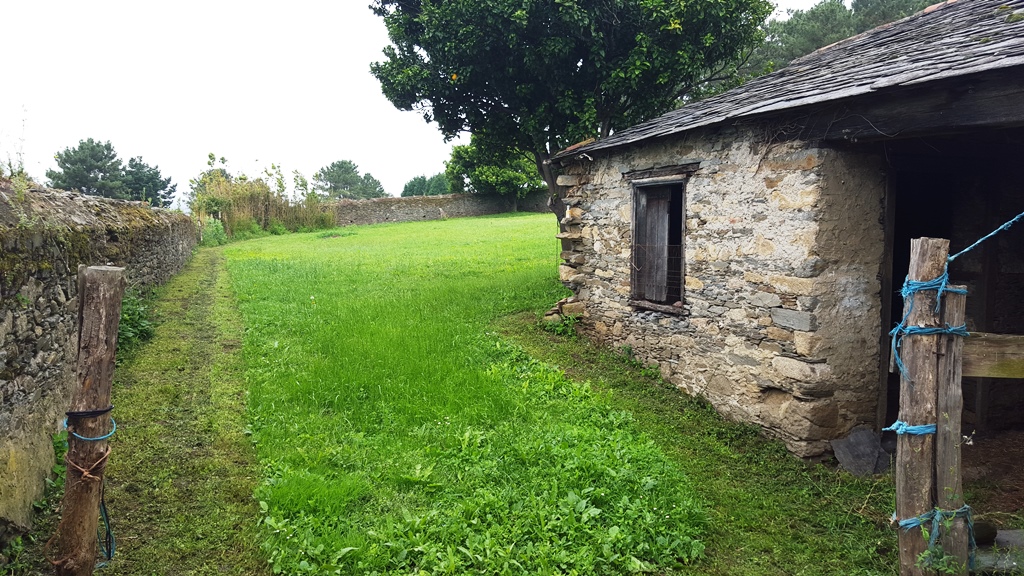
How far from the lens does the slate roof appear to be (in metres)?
4.53

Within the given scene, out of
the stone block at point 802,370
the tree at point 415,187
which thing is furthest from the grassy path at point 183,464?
the tree at point 415,187

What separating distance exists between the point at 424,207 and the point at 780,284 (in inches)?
1249

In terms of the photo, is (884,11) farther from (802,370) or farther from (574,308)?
(802,370)

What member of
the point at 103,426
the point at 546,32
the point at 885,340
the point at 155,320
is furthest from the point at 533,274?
the point at 103,426

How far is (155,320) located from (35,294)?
17.7ft

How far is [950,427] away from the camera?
314 centimetres

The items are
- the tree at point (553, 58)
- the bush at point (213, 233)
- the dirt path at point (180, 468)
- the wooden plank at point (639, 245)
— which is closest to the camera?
the dirt path at point (180, 468)

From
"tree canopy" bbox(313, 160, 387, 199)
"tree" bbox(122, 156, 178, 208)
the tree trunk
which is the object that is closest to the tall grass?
the tree trunk

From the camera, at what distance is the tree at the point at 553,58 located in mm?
10344

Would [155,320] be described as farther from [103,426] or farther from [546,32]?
[546,32]

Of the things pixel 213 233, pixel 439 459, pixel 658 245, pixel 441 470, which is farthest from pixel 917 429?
pixel 213 233

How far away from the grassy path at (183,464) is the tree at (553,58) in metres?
5.99

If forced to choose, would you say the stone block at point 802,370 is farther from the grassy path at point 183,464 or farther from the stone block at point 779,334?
the grassy path at point 183,464

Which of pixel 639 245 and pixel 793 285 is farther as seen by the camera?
pixel 639 245
